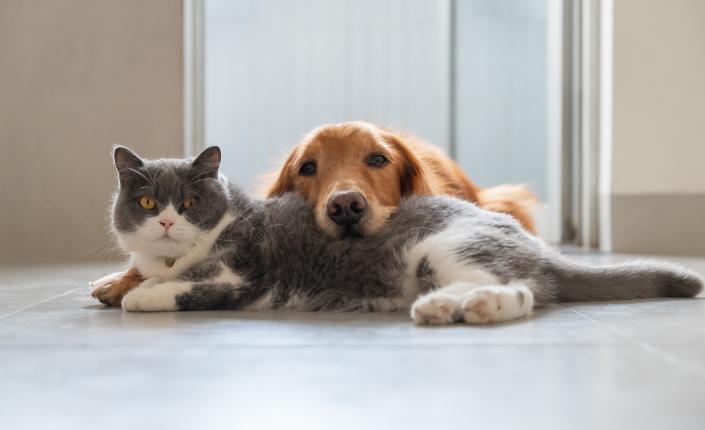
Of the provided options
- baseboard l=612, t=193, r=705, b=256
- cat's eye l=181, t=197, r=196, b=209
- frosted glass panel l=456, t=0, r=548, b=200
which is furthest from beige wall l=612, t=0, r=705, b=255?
cat's eye l=181, t=197, r=196, b=209

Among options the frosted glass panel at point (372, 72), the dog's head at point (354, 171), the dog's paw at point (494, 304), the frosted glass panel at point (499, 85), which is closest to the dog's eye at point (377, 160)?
the dog's head at point (354, 171)

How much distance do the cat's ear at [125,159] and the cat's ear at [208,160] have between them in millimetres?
126

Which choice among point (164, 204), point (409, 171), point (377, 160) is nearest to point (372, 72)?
point (409, 171)

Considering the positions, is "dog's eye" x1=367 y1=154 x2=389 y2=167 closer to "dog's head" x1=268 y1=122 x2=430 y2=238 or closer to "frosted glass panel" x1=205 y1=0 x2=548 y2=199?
"dog's head" x1=268 y1=122 x2=430 y2=238

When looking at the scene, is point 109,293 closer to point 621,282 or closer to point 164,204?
point 164,204

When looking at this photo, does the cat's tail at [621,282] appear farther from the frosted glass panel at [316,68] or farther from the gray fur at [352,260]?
the frosted glass panel at [316,68]

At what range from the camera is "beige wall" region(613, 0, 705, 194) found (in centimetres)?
351

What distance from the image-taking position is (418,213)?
1688 mm

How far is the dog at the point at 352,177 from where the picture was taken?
1688 millimetres

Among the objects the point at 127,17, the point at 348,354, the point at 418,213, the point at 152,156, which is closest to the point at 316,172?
the point at 418,213

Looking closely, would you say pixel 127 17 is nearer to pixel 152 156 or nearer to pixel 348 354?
pixel 152 156

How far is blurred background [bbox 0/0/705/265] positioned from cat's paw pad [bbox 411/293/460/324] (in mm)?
2133

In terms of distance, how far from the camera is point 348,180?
186 cm

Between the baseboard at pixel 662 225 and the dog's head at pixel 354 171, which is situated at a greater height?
the dog's head at pixel 354 171
